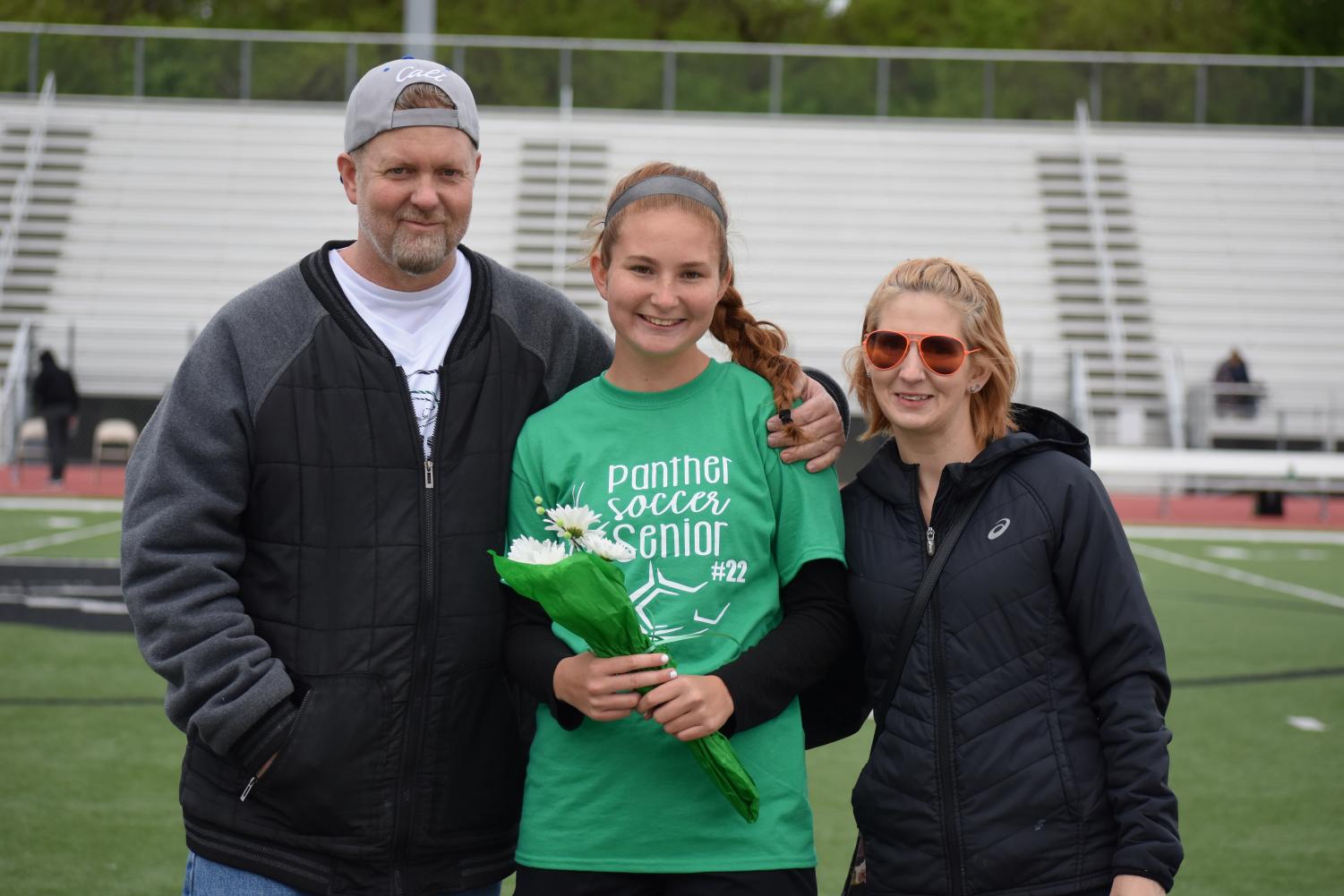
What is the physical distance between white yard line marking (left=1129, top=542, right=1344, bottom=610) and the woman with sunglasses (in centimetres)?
963

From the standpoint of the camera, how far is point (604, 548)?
2488mm

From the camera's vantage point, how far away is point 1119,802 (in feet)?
8.73

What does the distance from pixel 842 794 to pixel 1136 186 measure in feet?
74.4

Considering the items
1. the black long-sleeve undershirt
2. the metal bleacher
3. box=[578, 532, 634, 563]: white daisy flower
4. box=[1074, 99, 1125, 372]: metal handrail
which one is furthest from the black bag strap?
box=[1074, 99, 1125, 372]: metal handrail

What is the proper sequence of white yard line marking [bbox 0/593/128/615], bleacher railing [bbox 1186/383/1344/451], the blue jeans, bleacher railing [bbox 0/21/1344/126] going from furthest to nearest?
bleacher railing [bbox 0/21/1344/126]
bleacher railing [bbox 1186/383/1344/451]
white yard line marking [bbox 0/593/128/615]
the blue jeans

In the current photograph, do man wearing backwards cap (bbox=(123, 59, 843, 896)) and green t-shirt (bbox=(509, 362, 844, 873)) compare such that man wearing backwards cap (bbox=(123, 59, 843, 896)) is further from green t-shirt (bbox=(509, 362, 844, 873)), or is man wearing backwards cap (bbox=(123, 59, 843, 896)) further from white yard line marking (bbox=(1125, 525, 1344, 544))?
white yard line marking (bbox=(1125, 525, 1344, 544))

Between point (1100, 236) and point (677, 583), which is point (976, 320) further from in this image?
point (1100, 236)

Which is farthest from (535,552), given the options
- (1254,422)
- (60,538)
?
(1254,422)

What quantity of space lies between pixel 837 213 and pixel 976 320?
23.9 metres

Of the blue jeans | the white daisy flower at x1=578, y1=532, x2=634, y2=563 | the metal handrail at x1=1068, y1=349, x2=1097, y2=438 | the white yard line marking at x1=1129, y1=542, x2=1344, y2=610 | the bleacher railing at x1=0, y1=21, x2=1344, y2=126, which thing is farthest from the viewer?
the bleacher railing at x1=0, y1=21, x2=1344, y2=126

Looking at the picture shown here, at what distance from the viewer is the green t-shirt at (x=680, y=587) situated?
2.72 m

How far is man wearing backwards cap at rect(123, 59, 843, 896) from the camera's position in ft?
9.05

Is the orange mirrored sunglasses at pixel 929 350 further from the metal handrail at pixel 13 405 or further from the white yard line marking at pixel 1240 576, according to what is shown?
the metal handrail at pixel 13 405

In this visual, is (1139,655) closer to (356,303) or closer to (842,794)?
(356,303)
